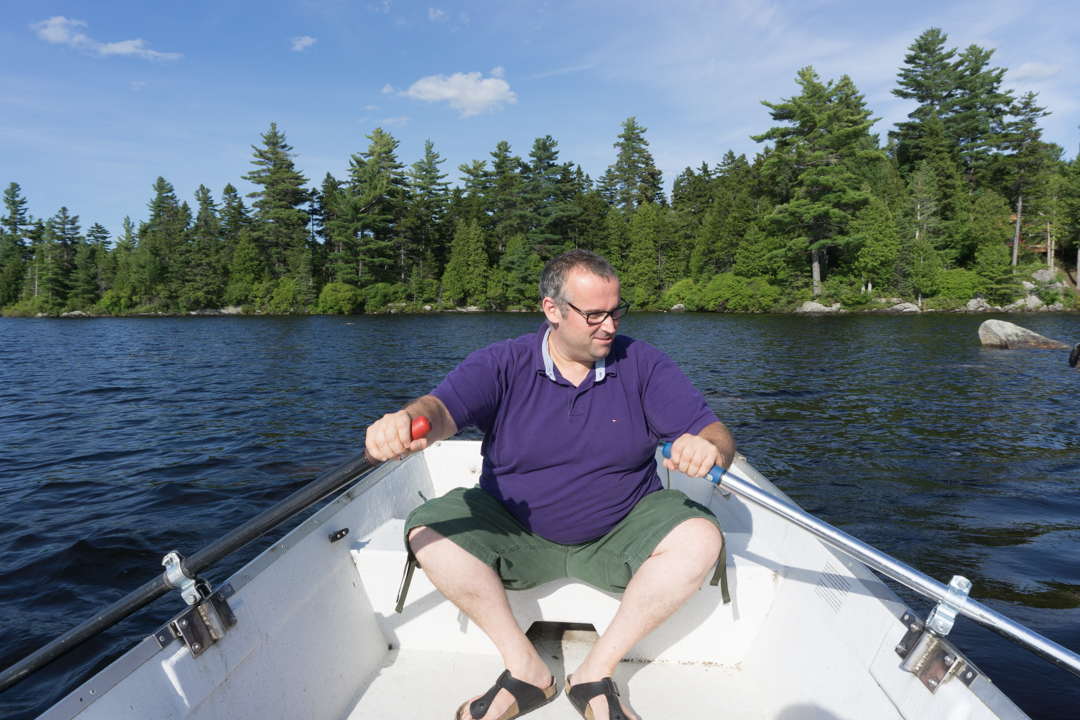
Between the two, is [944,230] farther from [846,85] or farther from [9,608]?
[9,608]

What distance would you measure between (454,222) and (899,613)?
59.3 metres

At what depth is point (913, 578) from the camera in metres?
1.82

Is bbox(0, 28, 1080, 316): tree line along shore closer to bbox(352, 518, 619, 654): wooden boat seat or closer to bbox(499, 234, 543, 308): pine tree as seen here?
bbox(499, 234, 543, 308): pine tree

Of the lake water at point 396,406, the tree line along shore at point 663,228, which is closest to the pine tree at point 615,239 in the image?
the tree line along shore at point 663,228

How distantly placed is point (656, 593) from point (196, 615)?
1.42m

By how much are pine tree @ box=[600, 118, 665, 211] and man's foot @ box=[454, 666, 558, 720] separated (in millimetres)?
62535

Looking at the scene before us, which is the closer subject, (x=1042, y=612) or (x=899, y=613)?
(x=899, y=613)

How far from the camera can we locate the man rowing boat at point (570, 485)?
7.04 ft

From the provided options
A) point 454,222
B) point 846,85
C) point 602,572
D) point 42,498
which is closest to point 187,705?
point 602,572

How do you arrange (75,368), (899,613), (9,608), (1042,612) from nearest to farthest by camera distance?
A: (899,613)
(1042,612)
(9,608)
(75,368)

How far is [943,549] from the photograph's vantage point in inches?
183

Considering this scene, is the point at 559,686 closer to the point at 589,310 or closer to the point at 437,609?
the point at 437,609

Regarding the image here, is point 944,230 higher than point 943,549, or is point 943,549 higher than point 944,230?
point 944,230

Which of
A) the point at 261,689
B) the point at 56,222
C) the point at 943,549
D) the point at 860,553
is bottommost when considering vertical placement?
the point at 943,549
